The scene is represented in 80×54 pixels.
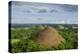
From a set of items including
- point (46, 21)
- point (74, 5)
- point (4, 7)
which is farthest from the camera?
point (74, 5)

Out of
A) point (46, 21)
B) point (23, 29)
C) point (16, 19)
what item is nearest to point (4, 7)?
point (16, 19)

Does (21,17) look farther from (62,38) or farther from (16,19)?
(62,38)

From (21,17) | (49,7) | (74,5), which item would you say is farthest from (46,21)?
(74,5)

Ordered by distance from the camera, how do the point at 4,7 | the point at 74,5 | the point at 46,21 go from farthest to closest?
the point at 74,5 → the point at 46,21 → the point at 4,7

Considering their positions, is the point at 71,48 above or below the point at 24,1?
below

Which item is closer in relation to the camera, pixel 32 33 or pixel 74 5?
pixel 32 33

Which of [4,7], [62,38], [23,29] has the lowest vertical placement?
[62,38]

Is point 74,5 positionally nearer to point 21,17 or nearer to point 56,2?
point 56,2
